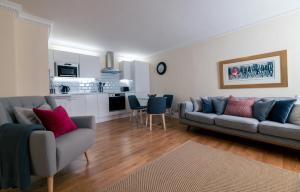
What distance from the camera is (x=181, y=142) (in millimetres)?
2846

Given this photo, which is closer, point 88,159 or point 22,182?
point 22,182

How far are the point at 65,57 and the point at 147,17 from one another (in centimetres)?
261

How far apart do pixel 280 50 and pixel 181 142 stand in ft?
8.52

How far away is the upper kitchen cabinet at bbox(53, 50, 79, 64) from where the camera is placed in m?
4.07

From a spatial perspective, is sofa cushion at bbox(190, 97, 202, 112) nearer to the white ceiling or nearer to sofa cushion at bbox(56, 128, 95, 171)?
the white ceiling

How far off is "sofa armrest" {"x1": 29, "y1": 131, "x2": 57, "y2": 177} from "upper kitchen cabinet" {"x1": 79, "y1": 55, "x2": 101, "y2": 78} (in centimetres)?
353

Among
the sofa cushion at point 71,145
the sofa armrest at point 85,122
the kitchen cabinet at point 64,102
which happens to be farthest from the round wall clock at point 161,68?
the sofa cushion at point 71,145

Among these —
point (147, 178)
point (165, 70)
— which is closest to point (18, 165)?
point (147, 178)

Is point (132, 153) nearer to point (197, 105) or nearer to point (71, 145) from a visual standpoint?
point (71, 145)

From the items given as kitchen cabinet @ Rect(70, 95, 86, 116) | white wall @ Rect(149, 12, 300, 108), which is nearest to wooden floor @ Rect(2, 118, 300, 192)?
kitchen cabinet @ Rect(70, 95, 86, 116)

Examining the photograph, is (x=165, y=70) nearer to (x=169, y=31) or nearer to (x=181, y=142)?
(x=169, y=31)

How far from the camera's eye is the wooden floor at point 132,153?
170cm

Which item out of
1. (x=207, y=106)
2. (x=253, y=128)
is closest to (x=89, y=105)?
(x=207, y=106)

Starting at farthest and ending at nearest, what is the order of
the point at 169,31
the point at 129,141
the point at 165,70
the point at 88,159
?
the point at 165,70 → the point at 169,31 → the point at 129,141 → the point at 88,159
